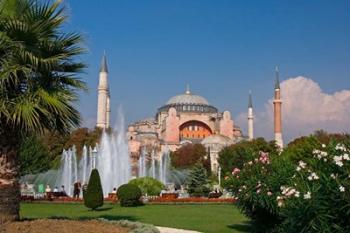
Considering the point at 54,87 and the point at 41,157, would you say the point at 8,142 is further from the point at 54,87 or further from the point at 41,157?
the point at 41,157

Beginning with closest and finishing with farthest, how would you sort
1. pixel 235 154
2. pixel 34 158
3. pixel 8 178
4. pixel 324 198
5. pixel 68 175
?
pixel 324 198 → pixel 8 178 → pixel 68 175 → pixel 34 158 → pixel 235 154

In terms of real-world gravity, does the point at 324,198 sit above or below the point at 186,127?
below

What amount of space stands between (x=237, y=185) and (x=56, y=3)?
18.1 ft

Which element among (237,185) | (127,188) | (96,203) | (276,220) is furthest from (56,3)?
(127,188)

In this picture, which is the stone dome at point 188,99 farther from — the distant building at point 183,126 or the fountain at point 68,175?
the fountain at point 68,175

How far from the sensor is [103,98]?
63.4 metres

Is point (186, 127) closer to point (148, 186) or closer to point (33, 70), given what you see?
point (148, 186)

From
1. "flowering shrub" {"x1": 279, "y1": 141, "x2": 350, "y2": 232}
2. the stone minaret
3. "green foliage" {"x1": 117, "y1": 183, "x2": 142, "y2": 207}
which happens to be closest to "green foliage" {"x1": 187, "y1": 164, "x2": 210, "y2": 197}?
"green foliage" {"x1": 117, "y1": 183, "x2": 142, "y2": 207}

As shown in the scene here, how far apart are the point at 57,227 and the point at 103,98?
55381mm

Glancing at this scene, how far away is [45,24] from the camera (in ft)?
30.1

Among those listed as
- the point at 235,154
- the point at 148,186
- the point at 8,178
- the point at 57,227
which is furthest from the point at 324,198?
the point at 235,154

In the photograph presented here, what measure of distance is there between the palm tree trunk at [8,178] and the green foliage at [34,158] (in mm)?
23714

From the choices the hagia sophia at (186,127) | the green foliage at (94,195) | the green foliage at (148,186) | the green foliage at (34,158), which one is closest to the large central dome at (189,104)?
the hagia sophia at (186,127)

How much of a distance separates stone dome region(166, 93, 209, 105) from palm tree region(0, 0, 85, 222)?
299 ft
